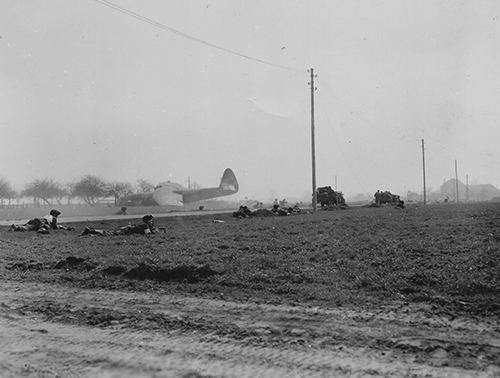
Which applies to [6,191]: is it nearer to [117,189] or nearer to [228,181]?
[117,189]

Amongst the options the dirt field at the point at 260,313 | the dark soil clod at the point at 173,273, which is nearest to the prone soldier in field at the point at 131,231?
the dirt field at the point at 260,313

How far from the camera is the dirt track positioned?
4.47 metres

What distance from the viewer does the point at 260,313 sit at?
661cm

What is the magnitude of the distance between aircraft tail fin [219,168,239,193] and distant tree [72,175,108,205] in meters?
41.8

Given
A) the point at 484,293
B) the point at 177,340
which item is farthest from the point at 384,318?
the point at 177,340

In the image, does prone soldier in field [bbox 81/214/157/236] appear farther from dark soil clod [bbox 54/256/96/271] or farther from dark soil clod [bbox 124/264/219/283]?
dark soil clod [bbox 124/264/219/283]

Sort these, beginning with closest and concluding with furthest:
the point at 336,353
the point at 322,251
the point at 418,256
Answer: the point at 336,353 → the point at 418,256 → the point at 322,251

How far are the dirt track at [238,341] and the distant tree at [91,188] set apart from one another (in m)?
102

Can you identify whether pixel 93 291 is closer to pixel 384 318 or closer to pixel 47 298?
Result: pixel 47 298

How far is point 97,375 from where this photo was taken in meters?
4.48

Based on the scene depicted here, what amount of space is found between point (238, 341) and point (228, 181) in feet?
236

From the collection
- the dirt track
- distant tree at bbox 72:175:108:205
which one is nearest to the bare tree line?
distant tree at bbox 72:175:108:205

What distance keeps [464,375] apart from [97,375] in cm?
363

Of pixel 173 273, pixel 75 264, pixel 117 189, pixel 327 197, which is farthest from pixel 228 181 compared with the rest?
pixel 173 273
